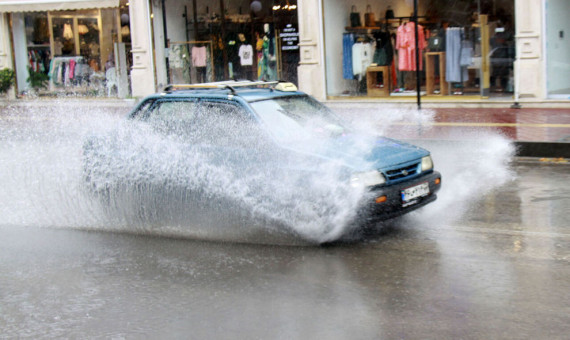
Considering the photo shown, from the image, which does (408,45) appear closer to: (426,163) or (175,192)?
(426,163)

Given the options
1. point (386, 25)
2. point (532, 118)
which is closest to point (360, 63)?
point (386, 25)

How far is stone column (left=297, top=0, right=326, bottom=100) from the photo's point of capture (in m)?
20.5

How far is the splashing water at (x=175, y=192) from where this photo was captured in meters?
6.80

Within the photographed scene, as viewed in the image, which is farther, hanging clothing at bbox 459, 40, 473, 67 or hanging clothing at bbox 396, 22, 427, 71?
hanging clothing at bbox 396, 22, 427, 71

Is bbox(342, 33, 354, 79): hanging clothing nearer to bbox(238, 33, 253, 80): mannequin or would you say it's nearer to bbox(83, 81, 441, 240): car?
bbox(238, 33, 253, 80): mannequin

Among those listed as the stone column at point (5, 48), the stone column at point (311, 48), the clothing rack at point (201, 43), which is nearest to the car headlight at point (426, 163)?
the stone column at point (311, 48)

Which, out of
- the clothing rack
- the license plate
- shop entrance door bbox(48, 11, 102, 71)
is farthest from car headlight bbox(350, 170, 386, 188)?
shop entrance door bbox(48, 11, 102, 71)

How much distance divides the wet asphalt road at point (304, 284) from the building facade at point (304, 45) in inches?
378

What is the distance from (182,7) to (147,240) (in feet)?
56.7

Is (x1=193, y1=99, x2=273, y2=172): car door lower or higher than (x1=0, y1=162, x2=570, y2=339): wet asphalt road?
higher

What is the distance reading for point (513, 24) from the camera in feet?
57.8

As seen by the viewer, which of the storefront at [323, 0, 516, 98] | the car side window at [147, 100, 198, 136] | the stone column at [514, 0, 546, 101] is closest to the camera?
the car side window at [147, 100, 198, 136]

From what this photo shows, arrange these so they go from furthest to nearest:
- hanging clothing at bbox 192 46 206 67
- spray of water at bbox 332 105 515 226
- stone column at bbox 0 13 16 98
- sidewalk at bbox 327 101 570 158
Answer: stone column at bbox 0 13 16 98 → hanging clothing at bbox 192 46 206 67 → sidewalk at bbox 327 101 570 158 → spray of water at bbox 332 105 515 226

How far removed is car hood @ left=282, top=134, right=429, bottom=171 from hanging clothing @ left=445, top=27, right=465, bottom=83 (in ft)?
A: 37.8
